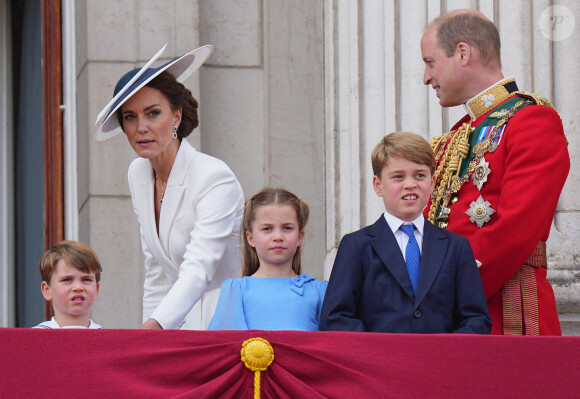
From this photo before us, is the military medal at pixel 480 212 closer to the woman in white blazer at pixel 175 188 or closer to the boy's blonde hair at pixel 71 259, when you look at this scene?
the woman in white blazer at pixel 175 188

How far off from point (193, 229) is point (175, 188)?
0.17 m

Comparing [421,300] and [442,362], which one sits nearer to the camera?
[442,362]

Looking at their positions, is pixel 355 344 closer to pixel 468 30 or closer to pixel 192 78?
pixel 468 30

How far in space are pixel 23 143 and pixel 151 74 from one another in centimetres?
330

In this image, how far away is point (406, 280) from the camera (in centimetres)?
435

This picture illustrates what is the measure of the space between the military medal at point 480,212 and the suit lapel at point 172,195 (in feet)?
3.60

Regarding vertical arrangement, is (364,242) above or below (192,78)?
below

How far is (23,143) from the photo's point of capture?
322 inches

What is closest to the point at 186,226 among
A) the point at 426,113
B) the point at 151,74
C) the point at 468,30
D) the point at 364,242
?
the point at 151,74

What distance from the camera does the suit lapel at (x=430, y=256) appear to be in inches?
171

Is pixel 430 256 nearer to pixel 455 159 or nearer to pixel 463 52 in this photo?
pixel 455 159

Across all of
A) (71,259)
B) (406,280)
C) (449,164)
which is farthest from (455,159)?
(71,259)

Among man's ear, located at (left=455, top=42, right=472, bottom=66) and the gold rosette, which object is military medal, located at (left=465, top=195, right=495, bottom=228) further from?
the gold rosette

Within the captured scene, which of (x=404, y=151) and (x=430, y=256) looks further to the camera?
(x=404, y=151)
